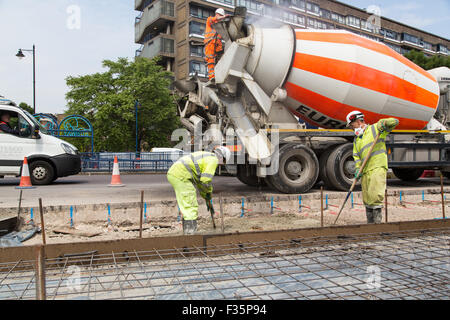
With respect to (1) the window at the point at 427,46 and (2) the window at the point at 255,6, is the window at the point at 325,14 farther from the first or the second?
(2) the window at the point at 255,6

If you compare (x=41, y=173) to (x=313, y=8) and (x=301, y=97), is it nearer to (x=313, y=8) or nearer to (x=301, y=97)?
(x=301, y=97)

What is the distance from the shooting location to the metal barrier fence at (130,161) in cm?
1625

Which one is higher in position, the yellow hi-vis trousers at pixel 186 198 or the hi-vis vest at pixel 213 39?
the hi-vis vest at pixel 213 39

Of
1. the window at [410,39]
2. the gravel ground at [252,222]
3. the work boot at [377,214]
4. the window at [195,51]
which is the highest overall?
the window at [410,39]

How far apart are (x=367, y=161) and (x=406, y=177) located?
7.02m

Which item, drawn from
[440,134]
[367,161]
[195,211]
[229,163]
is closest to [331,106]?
[229,163]

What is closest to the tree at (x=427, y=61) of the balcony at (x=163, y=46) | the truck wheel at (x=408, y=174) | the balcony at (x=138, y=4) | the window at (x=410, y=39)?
the truck wheel at (x=408, y=174)

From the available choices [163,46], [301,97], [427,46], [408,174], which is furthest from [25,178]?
[427,46]

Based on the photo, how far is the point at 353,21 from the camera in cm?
4381

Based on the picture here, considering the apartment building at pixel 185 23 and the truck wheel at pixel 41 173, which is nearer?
the truck wheel at pixel 41 173

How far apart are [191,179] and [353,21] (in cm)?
4561

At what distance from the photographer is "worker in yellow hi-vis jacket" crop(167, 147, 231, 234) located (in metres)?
4.75

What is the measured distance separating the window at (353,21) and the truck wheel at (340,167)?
40700 mm

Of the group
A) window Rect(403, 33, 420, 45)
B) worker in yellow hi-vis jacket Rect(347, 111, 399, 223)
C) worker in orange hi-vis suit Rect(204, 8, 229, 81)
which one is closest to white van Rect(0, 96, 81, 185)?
worker in orange hi-vis suit Rect(204, 8, 229, 81)
